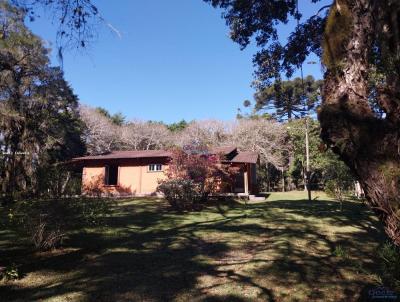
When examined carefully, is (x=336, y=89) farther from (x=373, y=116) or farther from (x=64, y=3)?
(x=64, y=3)

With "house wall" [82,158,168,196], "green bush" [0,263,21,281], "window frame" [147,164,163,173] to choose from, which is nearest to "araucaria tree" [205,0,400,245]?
"green bush" [0,263,21,281]

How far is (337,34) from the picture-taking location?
10.0 feet

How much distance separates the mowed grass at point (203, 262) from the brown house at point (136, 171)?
11898 mm

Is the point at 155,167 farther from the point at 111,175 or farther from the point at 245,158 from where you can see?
the point at 245,158

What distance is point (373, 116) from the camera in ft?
9.21

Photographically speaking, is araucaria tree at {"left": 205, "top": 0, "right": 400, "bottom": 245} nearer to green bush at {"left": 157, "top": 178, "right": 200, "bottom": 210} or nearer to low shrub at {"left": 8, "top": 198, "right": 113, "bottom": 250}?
low shrub at {"left": 8, "top": 198, "right": 113, "bottom": 250}

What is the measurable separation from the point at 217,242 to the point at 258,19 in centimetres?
753

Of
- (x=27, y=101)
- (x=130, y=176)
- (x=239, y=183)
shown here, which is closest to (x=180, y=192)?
(x=130, y=176)

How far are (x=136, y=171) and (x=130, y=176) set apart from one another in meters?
0.61

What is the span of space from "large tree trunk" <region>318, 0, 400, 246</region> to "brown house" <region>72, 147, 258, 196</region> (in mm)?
21620

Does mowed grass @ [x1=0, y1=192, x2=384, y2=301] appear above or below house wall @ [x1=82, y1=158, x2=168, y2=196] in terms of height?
below

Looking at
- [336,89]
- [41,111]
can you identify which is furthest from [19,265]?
[41,111]

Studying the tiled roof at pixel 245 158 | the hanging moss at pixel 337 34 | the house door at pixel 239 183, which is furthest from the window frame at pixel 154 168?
the hanging moss at pixel 337 34

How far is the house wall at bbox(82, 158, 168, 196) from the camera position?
84.1 ft
